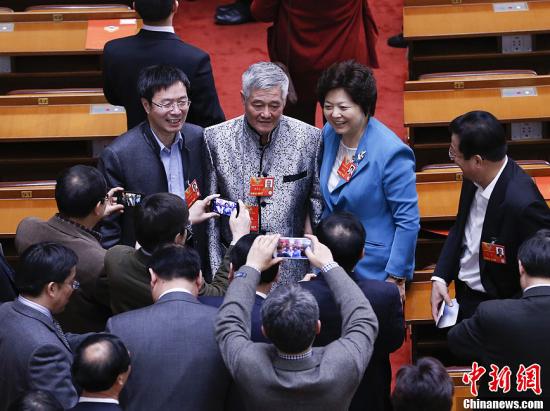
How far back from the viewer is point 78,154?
4.85m

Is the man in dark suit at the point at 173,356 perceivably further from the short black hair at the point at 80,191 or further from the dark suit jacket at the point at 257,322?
the short black hair at the point at 80,191

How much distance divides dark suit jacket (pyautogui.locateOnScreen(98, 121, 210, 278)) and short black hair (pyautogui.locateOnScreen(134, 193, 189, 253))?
568mm

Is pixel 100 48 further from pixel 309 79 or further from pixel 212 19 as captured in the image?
pixel 212 19

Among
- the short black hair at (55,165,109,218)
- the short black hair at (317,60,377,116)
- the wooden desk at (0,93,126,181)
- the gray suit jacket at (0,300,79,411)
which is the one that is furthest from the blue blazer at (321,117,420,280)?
the wooden desk at (0,93,126,181)

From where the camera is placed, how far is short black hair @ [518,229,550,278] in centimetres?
299

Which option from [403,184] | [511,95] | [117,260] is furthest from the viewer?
[511,95]

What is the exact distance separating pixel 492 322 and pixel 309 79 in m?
2.09

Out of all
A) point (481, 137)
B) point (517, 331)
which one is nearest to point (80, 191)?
point (481, 137)

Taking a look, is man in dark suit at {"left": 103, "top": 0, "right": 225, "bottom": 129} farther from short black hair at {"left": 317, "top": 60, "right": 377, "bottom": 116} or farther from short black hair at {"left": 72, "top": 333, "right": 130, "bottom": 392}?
short black hair at {"left": 72, "top": 333, "right": 130, "bottom": 392}

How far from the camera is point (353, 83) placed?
357 cm

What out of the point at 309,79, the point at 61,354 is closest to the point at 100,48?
the point at 309,79

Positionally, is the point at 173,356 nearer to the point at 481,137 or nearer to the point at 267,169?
the point at 267,169

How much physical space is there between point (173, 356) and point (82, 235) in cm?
73

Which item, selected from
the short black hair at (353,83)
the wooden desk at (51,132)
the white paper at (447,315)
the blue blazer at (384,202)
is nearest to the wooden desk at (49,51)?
the wooden desk at (51,132)
